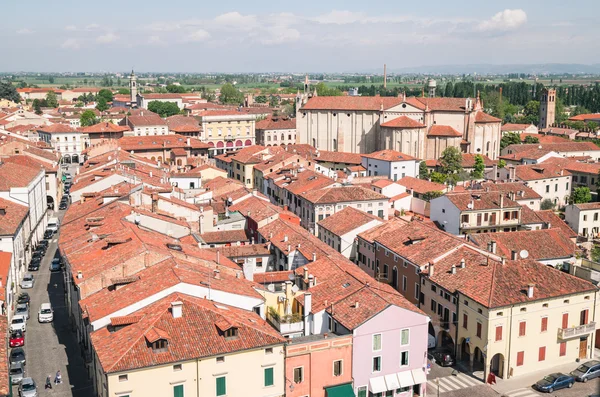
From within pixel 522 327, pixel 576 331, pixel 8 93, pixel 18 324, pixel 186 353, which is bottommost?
pixel 18 324

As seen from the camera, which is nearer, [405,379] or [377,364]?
[377,364]

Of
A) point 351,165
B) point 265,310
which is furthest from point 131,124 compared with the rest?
point 265,310

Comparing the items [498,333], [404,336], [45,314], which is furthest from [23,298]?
[498,333]

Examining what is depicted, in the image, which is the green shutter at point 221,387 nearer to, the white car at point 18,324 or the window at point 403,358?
the window at point 403,358

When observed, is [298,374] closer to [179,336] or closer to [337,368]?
[337,368]

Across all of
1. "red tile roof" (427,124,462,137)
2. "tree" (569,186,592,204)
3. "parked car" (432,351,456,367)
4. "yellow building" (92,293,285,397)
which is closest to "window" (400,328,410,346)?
"parked car" (432,351,456,367)

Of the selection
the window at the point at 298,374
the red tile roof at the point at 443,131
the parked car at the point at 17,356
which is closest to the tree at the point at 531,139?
the red tile roof at the point at 443,131
